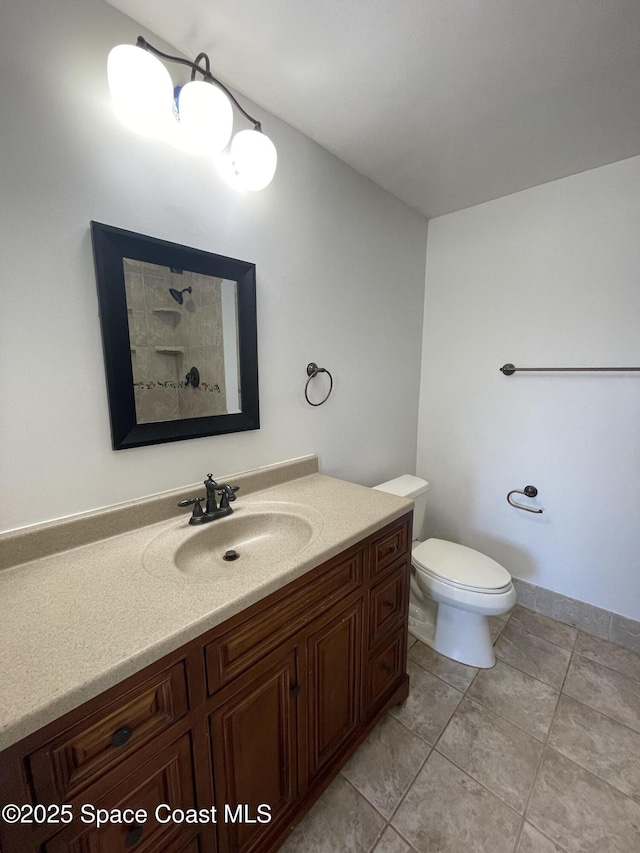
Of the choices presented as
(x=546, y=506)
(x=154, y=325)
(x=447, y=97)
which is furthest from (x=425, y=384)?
(x=154, y=325)

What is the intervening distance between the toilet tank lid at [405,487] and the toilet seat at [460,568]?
0.28 metres

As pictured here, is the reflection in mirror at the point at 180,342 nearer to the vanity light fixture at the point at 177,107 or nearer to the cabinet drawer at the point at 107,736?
the vanity light fixture at the point at 177,107

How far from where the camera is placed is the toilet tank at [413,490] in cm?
181

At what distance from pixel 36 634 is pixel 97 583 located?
157 millimetres

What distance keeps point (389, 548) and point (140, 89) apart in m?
1.48

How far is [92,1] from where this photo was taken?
2.95 ft

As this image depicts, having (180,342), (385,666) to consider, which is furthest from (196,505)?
(385,666)

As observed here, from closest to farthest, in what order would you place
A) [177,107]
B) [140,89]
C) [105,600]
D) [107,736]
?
1. [107,736]
2. [105,600]
3. [140,89]
4. [177,107]

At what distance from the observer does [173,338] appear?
3.69 feet

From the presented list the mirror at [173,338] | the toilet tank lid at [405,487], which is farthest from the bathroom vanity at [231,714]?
the toilet tank lid at [405,487]

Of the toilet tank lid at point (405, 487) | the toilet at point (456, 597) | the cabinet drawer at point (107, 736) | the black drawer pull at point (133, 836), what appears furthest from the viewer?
the toilet tank lid at point (405, 487)

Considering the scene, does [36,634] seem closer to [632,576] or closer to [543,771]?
[543,771]

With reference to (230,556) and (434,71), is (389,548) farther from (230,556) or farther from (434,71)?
(434,71)

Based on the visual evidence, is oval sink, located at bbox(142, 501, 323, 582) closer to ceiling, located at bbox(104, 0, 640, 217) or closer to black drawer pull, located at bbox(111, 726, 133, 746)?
black drawer pull, located at bbox(111, 726, 133, 746)
